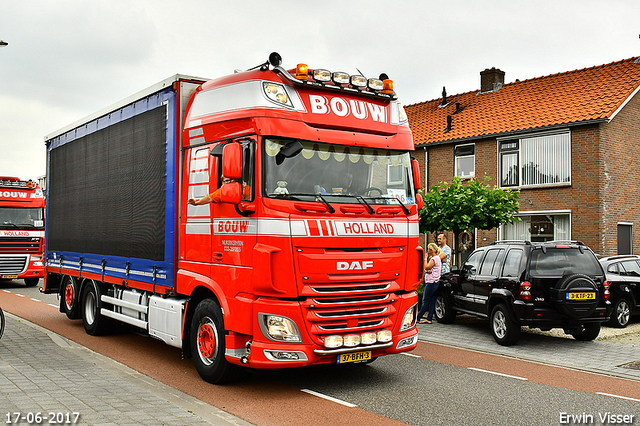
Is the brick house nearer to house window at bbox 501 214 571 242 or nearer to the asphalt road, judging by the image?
house window at bbox 501 214 571 242

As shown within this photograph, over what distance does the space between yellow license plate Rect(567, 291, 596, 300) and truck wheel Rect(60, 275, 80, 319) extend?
9136 mm

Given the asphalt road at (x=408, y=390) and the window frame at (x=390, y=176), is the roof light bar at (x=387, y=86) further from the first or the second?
the asphalt road at (x=408, y=390)

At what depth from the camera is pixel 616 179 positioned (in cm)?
1941

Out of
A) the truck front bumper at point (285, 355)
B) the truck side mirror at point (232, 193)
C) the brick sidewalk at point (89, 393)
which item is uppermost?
the truck side mirror at point (232, 193)

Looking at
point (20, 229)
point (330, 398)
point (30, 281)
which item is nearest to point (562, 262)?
point (330, 398)

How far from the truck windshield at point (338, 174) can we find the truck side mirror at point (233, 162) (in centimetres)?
29

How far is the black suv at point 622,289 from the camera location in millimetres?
12609

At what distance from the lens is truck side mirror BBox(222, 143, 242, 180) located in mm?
6496

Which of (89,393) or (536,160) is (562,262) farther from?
(536,160)

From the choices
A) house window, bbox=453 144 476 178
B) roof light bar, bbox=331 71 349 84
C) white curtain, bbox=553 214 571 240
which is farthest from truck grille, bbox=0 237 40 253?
white curtain, bbox=553 214 571 240

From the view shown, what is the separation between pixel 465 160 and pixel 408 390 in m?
17.4

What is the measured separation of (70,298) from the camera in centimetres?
1187

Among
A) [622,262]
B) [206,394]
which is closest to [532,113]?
[622,262]

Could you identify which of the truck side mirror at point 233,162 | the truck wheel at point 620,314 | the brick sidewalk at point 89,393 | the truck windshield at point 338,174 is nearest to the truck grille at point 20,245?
the brick sidewalk at point 89,393
